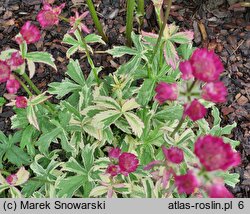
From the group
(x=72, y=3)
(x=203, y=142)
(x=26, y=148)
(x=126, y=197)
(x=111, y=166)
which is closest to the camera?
(x=203, y=142)

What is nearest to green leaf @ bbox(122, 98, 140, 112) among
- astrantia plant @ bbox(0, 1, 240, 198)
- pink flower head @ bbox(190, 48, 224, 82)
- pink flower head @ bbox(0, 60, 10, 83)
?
astrantia plant @ bbox(0, 1, 240, 198)

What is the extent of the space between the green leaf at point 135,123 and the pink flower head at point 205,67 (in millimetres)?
667

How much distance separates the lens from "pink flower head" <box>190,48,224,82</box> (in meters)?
1.11

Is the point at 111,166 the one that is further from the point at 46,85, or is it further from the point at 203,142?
the point at 46,85

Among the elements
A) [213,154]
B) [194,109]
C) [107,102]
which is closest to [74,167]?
[107,102]

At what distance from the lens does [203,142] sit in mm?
1022

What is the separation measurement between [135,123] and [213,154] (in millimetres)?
790

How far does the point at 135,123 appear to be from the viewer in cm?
178

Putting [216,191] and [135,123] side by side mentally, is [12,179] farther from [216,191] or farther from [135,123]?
[216,191]

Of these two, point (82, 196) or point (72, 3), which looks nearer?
point (82, 196)

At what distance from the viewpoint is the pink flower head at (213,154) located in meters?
1.00

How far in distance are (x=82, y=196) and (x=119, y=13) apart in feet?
3.42

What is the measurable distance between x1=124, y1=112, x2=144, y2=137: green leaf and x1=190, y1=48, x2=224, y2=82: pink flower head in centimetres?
67

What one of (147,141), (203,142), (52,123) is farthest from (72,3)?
(203,142)
